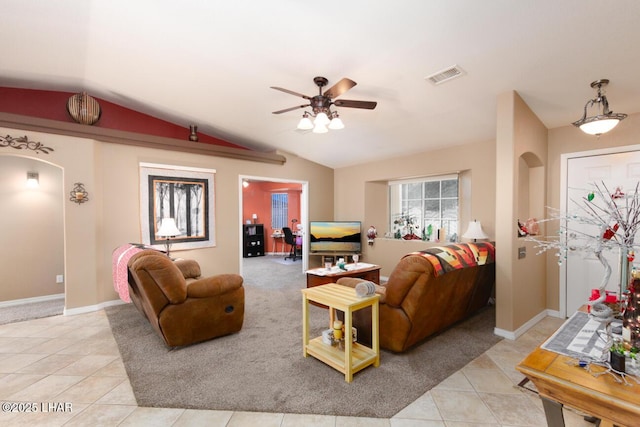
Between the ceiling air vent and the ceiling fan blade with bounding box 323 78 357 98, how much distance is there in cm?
89

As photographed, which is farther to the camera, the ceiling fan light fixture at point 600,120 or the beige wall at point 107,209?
the beige wall at point 107,209

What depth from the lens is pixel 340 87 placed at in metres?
2.64

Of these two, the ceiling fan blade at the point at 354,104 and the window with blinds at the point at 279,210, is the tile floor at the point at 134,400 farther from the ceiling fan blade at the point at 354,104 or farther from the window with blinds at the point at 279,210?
the window with blinds at the point at 279,210

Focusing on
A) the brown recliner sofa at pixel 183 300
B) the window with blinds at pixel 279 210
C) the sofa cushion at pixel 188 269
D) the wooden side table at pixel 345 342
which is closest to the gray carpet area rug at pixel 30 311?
the sofa cushion at pixel 188 269

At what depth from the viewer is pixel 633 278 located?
1265mm

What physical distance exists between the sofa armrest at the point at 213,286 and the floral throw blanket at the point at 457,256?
1840mm

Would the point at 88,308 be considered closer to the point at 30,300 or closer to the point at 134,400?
the point at 30,300

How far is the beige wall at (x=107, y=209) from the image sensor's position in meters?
3.83

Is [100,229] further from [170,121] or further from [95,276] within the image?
[170,121]

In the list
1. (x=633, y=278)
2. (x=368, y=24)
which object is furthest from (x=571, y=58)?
(x=633, y=278)

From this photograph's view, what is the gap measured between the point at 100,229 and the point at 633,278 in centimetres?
531

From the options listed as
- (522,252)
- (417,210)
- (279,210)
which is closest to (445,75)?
(522,252)

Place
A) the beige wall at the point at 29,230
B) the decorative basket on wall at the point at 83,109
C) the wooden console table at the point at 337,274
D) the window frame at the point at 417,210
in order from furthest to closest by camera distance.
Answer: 1. the window frame at the point at 417,210
2. the beige wall at the point at 29,230
3. the wooden console table at the point at 337,274
4. the decorative basket on wall at the point at 83,109

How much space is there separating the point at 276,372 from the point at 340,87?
8.32 feet
